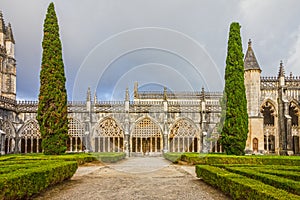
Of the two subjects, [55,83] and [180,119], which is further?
[180,119]

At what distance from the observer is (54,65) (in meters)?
21.0

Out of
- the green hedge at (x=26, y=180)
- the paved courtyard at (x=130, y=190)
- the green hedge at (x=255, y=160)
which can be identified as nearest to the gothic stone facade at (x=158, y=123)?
the green hedge at (x=255, y=160)

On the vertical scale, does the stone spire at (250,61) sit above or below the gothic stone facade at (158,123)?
above

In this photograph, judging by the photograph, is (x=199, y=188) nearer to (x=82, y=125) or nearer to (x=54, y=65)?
(x=54, y=65)

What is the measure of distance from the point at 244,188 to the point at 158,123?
81.2 feet

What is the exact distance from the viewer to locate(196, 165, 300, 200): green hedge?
5992 millimetres

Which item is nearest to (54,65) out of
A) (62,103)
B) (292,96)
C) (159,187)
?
(62,103)

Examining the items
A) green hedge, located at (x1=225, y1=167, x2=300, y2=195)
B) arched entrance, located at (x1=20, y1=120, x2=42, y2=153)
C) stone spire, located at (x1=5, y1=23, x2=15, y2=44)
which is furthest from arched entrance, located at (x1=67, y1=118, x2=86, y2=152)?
green hedge, located at (x1=225, y1=167, x2=300, y2=195)

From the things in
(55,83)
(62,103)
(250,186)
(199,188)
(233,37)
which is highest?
(233,37)

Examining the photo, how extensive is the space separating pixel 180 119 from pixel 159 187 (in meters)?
21.7

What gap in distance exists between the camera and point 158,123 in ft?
105

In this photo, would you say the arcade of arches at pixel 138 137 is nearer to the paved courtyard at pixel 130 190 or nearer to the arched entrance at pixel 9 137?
the arched entrance at pixel 9 137

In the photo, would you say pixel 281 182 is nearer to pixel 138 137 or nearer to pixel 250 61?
pixel 250 61

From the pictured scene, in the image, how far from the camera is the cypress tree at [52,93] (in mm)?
20234
